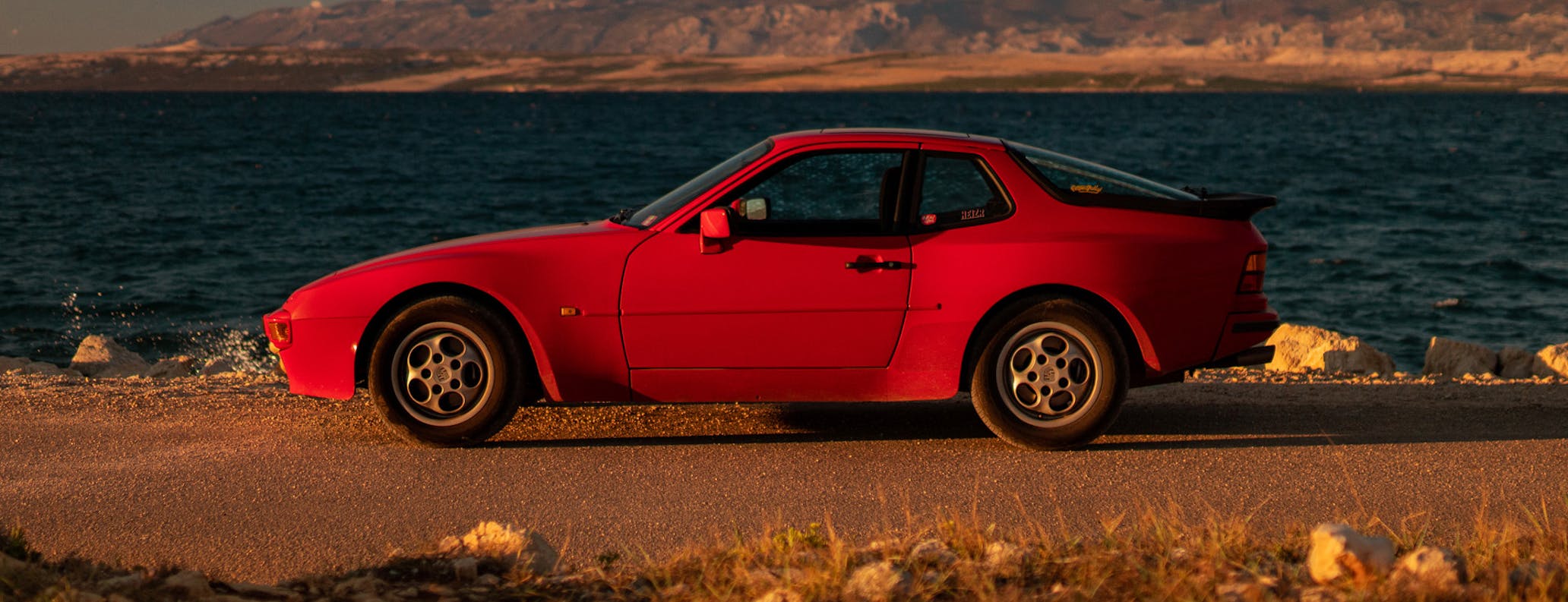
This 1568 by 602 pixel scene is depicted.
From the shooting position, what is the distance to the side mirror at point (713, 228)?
6.37m

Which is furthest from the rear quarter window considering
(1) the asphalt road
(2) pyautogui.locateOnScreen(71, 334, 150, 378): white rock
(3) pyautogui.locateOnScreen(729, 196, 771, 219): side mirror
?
(2) pyautogui.locateOnScreen(71, 334, 150, 378): white rock

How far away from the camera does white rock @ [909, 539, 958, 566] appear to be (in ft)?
13.9

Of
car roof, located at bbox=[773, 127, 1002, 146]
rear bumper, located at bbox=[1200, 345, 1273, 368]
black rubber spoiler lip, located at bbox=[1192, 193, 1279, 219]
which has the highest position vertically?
car roof, located at bbox=[773, 127, 1002, 146]

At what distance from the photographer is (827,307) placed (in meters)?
6.50

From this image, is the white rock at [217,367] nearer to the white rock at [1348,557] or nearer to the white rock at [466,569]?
the white rock at [466,569]

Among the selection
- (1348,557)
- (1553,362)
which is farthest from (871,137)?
(1553,362)

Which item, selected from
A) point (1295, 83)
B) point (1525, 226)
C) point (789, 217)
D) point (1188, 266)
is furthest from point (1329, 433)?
point (1295, 83)

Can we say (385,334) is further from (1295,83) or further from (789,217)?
(1295,83)

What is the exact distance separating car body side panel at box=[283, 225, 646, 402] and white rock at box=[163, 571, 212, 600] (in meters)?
2.63

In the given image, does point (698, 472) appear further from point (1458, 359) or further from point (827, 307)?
point (1458, 359)

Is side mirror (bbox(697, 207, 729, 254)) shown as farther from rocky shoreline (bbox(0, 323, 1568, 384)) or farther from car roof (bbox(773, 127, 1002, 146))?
rocky shoreline (bbox(0, 323, 1568, 384))

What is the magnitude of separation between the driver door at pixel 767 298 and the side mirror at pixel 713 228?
28 millimetres

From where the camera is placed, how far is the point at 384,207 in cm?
3378

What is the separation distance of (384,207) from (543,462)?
28564 mm
